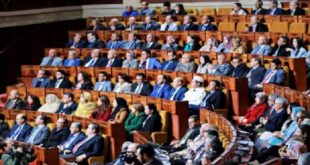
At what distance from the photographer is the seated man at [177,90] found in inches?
172

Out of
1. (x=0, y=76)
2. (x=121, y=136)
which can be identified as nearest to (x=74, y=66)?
(x=0, y=76)

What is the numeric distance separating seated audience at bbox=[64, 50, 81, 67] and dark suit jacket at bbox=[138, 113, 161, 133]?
1.56 m

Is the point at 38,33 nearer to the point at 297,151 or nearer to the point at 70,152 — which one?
the point at 70,152

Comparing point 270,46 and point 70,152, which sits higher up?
point 270,46

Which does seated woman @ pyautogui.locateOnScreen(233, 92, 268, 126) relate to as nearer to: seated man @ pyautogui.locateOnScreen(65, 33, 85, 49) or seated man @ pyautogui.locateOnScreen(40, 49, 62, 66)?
seated man @ pyautogui.locateOnScreen(40, 49, 62, 66)

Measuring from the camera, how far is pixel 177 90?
4.40m

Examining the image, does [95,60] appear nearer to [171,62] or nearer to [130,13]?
[171,62]

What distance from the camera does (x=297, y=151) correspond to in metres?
2.94

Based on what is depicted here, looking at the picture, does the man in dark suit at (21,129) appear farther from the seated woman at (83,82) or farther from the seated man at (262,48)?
the seated man at (262,48)

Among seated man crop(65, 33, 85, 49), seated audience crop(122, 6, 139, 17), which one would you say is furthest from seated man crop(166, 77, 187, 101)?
seated audience crop(122, 6, 139, 17)

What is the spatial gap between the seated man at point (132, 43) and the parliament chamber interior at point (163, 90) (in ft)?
0.03

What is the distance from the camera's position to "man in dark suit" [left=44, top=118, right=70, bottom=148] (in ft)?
13.5

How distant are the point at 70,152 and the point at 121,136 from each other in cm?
30

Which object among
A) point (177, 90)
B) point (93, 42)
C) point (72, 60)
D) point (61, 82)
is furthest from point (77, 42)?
point (177, 90)
